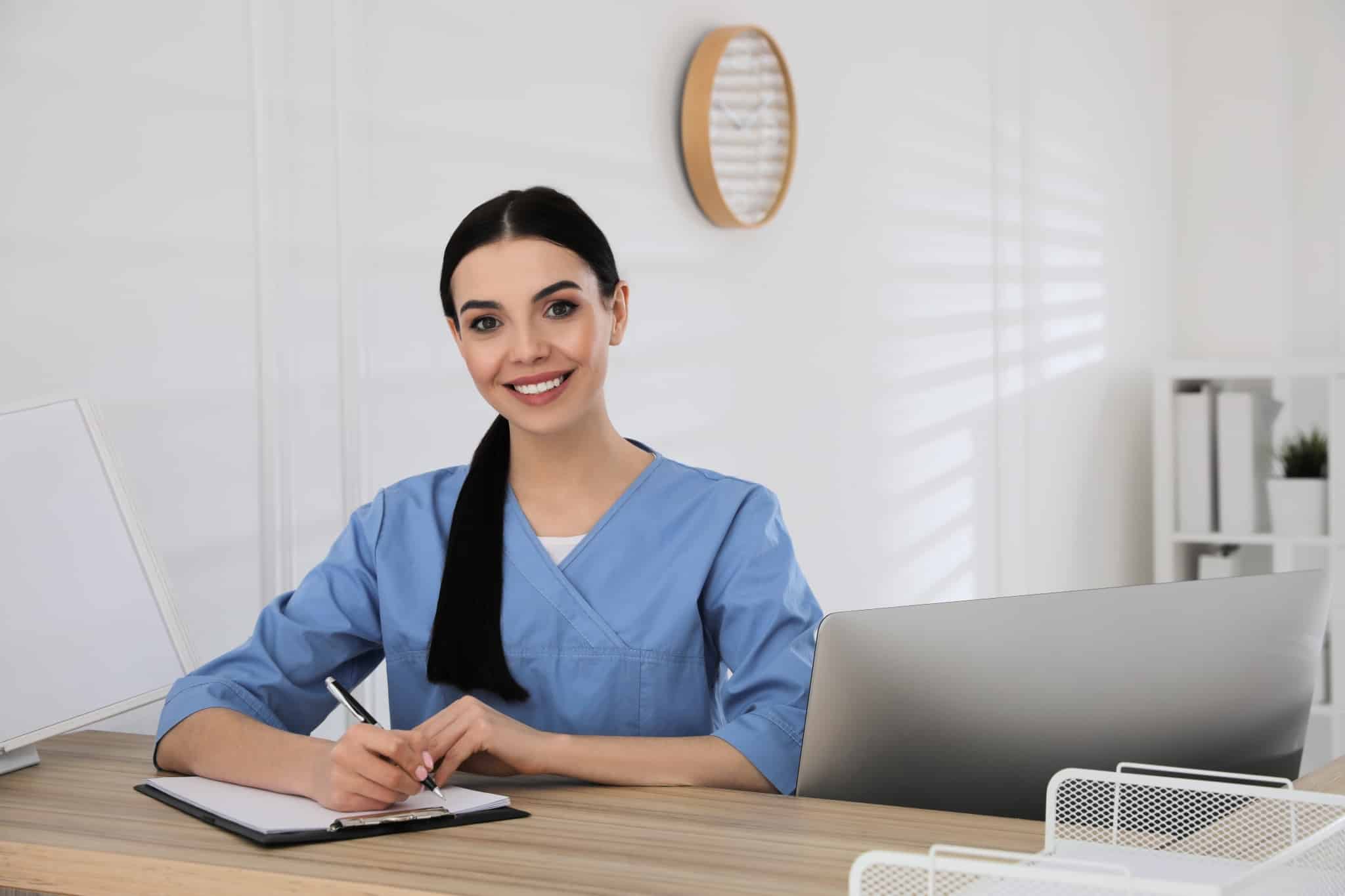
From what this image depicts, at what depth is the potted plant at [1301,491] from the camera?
11.9ft

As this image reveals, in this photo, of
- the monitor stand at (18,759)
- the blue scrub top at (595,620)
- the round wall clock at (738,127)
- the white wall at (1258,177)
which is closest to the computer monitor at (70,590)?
the monitor stand at (18,759)

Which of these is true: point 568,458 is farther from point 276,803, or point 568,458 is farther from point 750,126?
point 750,126

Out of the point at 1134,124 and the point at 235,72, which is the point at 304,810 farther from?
the point at 1134,124

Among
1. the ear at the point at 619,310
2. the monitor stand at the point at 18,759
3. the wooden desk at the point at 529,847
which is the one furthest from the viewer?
the ear at the point at 619,310

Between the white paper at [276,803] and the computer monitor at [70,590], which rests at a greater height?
the computer monitor at [70,590]

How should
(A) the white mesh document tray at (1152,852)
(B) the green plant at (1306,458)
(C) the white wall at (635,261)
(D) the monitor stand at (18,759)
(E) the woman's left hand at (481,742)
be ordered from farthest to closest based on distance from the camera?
(B) the green plant at (1306,458)
(C) the white wall at (635,261)
(D) the monitor stand at (18,759)
(E) the woman's left hand at (481,742)
(A) the white mesh document tray at (1152,852)

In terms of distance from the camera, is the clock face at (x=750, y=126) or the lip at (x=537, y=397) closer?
the lip at (x=537, y=397)

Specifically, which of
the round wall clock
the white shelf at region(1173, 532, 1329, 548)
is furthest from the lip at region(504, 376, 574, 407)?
the white shelf at region(1173, 532, 1329, 548)

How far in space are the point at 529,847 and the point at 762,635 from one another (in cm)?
42

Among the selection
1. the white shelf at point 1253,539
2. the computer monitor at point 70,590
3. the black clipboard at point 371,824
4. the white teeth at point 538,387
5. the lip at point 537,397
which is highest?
the white teeth at point 538,387

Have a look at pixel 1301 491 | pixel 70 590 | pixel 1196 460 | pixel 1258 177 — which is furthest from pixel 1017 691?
pixel 1258 177

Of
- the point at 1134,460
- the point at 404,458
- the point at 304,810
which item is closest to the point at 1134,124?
the point at 1134,460

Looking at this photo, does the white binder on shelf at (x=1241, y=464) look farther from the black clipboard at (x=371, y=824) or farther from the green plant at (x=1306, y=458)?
the black clipboard at (x=371, y=824)

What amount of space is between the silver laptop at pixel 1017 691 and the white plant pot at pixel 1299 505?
2648 mm
